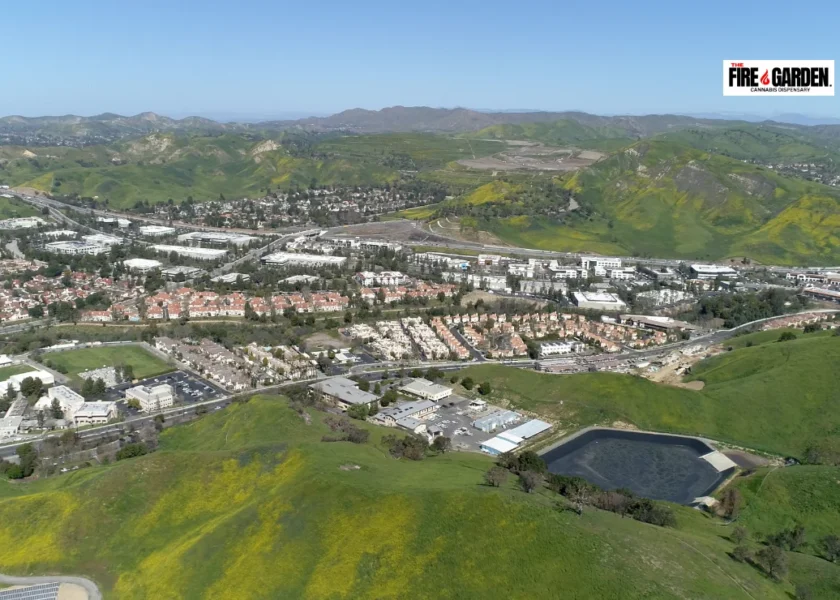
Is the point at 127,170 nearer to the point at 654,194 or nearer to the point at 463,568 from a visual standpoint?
the point at 654,194

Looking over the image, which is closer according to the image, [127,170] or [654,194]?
[654,194]

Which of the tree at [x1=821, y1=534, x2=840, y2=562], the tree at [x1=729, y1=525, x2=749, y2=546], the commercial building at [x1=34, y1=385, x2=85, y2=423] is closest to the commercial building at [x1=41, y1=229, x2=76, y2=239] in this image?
the commercial building at [x1=34, y1=385, x2=85, y2=423]

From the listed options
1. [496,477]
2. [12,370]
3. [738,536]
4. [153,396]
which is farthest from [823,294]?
[12,370]

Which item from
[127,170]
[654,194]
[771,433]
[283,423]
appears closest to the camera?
[283,423]

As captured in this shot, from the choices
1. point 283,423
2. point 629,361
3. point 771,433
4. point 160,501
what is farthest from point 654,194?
point 160,501

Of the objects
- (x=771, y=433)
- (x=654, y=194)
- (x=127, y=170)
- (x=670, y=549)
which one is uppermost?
(x=127, y=170)

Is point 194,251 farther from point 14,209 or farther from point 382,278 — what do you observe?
point 14,209

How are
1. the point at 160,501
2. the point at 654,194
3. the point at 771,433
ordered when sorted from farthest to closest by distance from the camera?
the point at 654,194 < the point at 771,433 < the point at 160,501

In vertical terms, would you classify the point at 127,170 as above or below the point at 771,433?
above
